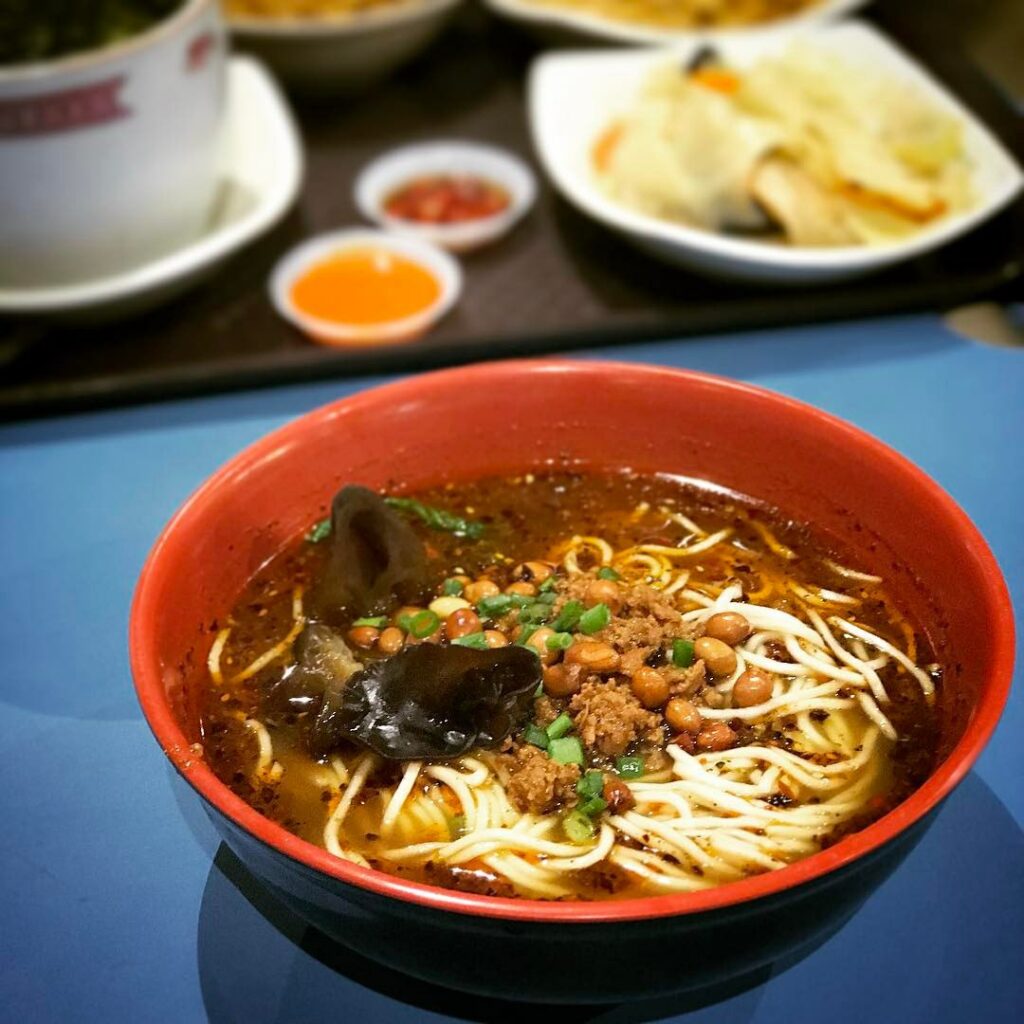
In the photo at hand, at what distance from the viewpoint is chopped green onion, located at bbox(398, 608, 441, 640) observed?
5.72 feet

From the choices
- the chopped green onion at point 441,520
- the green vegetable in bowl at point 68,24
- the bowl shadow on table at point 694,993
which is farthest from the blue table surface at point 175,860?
the green vegetable in bowl at point 68,24

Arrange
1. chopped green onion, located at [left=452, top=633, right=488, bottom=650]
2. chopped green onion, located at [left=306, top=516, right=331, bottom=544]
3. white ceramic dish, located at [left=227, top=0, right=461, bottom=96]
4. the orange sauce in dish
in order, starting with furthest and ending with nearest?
white ceramic dish, located at [left=227, top=0, right=461, bottom=96] → the orange sauce in dish → chopped green onion, located at [left=306, top=516, right=331, bottom=544] → chopped green onion, located at [left=452, top=633, right=488, bottom=650]

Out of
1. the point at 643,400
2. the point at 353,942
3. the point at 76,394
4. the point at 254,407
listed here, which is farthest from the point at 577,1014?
the point at 76,394

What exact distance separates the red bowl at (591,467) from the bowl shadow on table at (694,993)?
148 millimetres

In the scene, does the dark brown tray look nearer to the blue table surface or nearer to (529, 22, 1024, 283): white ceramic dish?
(529, 22, 1024, 283): white ceramic dish

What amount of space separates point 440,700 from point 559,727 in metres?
0.17

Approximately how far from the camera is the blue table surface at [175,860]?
150 cm

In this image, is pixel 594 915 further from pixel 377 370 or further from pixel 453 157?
pixel 453 157

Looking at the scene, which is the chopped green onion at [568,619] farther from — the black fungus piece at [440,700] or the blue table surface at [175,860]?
the blue table surface at [175,860]

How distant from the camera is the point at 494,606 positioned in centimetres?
176

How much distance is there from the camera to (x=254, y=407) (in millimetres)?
2670

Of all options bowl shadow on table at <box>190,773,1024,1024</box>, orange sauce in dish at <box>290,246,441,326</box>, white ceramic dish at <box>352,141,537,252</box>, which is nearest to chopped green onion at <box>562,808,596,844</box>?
bowl shadow on table at <box>190,773,1024,1024</box>

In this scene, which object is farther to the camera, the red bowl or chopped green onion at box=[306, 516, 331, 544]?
chopped green onion at box=[306, 516, 331, 544]

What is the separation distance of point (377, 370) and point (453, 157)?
1233 mm
